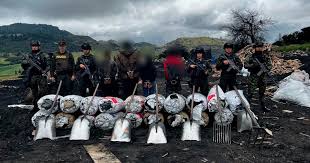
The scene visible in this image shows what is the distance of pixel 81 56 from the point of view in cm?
1009

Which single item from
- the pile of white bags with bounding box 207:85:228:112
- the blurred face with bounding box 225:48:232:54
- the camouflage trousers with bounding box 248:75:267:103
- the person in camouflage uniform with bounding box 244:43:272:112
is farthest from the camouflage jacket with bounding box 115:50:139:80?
the camouflage trousers with bounding box 248:75:267:103

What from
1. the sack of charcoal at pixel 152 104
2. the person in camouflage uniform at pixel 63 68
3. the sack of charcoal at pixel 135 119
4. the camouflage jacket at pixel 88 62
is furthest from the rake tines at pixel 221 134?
the person in camouflage uniform at pixel 63 68

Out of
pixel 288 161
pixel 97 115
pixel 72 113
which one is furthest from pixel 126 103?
pixel 288 161

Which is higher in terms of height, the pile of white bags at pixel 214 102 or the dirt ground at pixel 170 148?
the pile of white bags at pixel 214 102

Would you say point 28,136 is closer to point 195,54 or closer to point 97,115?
point 97,115

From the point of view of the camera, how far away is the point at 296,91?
1291 centimetres

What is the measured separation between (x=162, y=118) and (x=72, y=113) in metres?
2.17

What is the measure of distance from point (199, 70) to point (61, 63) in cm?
375

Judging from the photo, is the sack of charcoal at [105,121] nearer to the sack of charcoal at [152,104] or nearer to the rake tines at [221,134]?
the sack of charcoal at [152,104]

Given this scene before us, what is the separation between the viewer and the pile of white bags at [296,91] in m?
12.7

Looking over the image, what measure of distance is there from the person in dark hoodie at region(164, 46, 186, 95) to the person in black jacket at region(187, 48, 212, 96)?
10.3 inches

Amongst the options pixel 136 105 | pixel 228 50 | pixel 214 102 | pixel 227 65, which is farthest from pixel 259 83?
pixel 136 105

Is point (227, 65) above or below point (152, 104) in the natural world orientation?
above

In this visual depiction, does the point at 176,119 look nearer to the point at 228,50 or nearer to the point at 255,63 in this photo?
the point at 228,50
